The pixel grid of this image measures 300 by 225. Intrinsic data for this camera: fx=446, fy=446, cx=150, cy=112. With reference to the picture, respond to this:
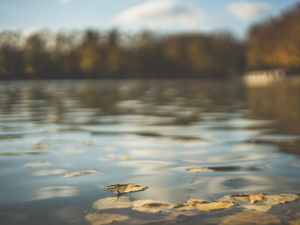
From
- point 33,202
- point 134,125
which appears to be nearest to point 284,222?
point 33,202

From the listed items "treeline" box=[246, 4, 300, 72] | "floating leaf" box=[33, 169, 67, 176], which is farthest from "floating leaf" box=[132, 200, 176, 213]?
"treeline" box=[246, 4, 300, 72]

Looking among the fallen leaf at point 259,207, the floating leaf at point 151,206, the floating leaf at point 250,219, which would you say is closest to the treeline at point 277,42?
the fallen leaf at point 259,207

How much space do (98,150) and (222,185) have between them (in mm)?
2570

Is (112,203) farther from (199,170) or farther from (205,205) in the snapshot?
(199,170)

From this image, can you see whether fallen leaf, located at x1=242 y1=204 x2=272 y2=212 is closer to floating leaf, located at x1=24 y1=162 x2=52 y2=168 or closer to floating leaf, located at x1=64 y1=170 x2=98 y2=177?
floating leaf, located at x1=64 y1=170 x2=98 y2=177

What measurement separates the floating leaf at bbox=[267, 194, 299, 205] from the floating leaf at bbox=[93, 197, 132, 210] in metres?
1.03

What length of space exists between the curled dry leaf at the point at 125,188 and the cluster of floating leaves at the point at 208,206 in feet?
0.74

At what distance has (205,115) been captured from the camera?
12.2 m

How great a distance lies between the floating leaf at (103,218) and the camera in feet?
9.23

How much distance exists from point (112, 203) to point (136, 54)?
94.3 meters

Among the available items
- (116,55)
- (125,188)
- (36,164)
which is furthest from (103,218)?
(116,55)

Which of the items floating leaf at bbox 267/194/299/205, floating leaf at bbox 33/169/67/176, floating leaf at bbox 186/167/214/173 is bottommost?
floating leaf at bbox 186/167/214/173

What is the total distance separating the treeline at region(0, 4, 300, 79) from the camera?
8144 centimetres

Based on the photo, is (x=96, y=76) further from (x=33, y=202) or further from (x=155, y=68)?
(x=33, y=202)
